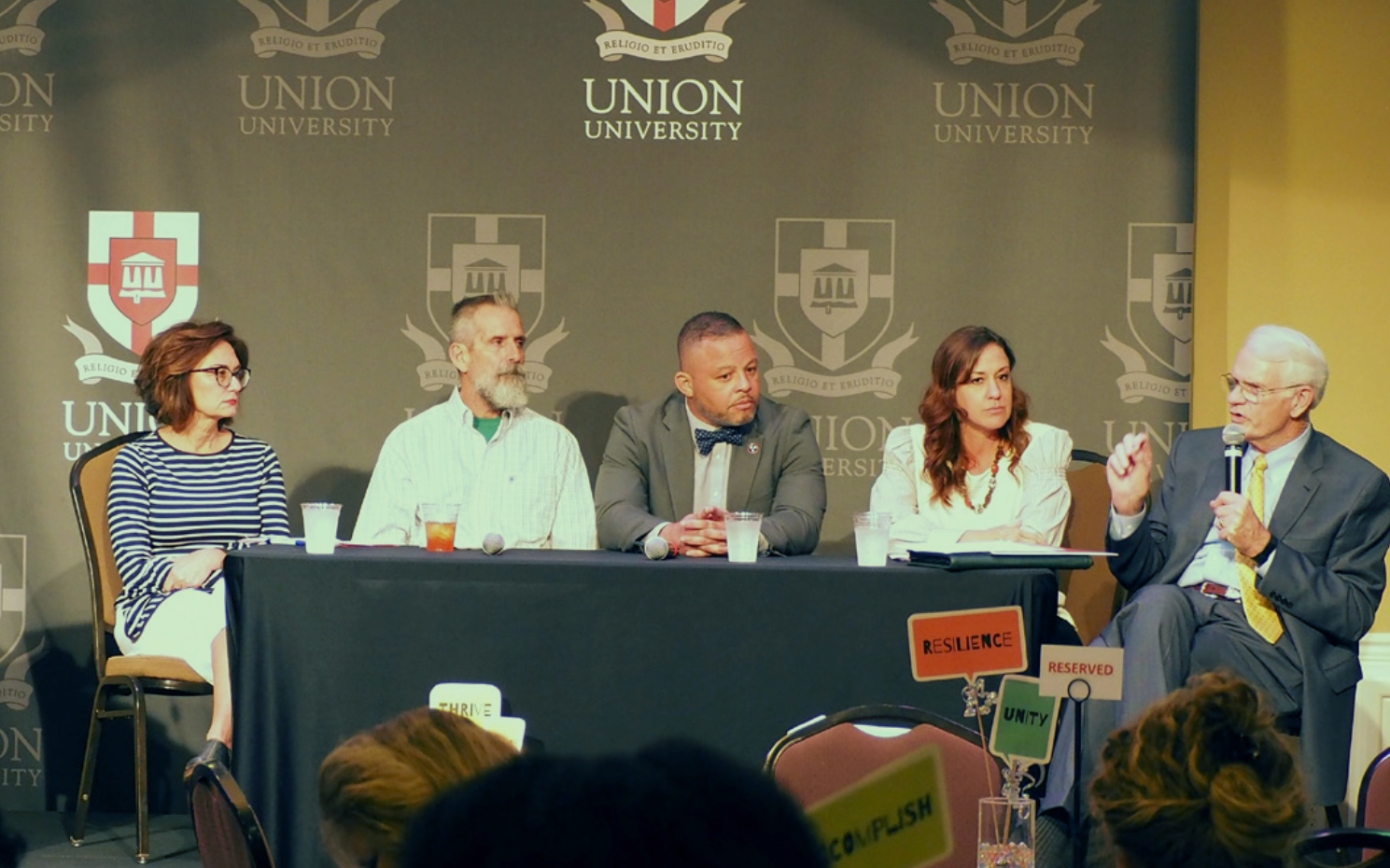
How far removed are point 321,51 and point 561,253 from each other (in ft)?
3.54

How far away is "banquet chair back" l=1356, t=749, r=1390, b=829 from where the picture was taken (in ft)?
8.13

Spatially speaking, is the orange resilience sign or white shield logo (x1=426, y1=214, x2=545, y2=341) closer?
the orange resilience sign

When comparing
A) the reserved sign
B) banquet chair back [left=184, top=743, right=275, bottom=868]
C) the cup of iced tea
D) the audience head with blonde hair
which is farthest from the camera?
the cup of iced tea

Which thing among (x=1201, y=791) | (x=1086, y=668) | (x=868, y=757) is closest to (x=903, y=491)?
(x=868, y=757)

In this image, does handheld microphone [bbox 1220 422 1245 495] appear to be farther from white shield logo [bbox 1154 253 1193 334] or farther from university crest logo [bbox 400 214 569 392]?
university crest logo [bbox 400 214 569 392]

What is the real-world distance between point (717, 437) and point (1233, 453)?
56.7 inches

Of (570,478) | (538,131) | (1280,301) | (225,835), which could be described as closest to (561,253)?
(538,131)

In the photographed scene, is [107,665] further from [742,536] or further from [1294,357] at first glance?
[1294,357]

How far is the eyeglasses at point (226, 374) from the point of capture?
186 inches

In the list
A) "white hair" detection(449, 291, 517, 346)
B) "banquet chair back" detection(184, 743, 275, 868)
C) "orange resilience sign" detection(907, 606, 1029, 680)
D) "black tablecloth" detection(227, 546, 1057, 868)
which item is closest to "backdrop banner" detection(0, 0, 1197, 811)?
"white hair" detection(449, 291, 517, 346)

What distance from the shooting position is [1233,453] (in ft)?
12.5

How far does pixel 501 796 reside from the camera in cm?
67

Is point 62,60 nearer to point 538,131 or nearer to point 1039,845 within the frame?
point 538,131

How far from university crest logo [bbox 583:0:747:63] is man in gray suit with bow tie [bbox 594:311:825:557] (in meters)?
1.08
